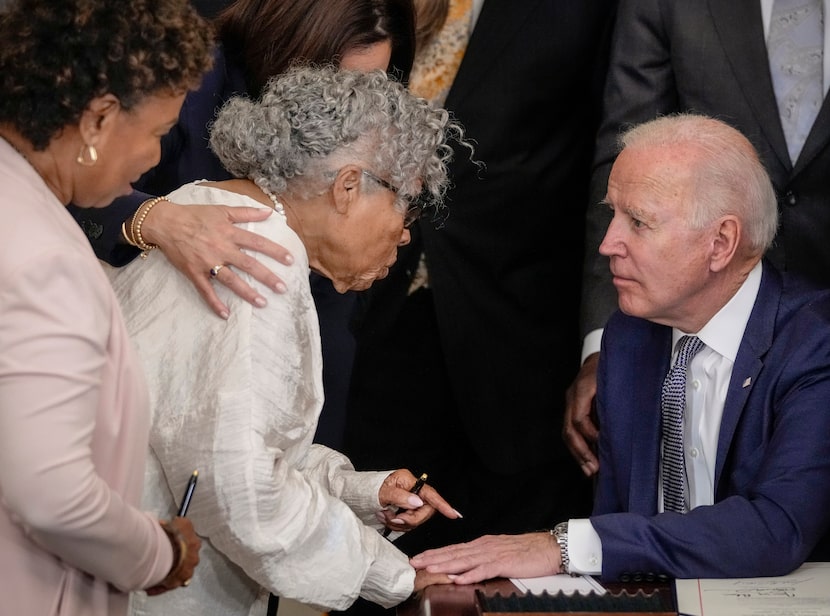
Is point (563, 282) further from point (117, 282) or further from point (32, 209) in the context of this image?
point (32, 209)

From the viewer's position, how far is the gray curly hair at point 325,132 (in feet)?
7.27

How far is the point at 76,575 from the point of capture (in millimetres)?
1786

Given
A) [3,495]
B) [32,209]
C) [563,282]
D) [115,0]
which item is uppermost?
[115,0]

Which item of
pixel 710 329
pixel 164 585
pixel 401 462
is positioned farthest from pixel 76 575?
pixel 401 462

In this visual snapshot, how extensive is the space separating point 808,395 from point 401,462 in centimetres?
158

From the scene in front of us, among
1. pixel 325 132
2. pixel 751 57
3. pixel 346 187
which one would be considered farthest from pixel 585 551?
pixel 751 57

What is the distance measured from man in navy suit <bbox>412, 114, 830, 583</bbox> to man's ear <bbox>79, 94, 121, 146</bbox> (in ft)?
3.65

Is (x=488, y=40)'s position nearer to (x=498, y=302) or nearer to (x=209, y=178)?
(x=498, y=302)

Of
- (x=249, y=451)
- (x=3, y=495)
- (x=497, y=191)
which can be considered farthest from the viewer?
(x=497, y=191)

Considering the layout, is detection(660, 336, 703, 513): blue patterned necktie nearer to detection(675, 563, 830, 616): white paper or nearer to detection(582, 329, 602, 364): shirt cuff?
detection(675, 563, 830, 616): white paper

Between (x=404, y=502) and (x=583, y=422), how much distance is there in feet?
2.45

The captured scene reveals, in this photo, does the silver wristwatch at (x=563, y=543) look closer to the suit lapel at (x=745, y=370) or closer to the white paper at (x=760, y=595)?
the white paper at (x=760, y=595)

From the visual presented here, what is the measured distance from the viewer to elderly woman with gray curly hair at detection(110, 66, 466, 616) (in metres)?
2.04

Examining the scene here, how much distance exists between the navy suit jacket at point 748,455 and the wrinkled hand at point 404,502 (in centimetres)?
37
